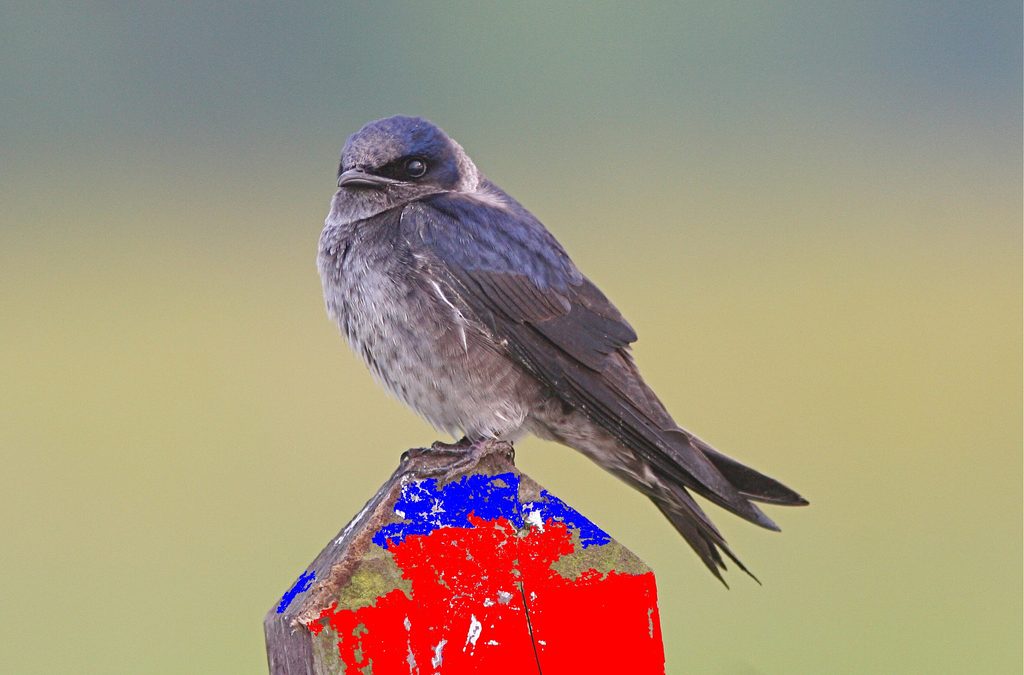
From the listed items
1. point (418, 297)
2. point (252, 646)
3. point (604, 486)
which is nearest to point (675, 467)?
point (418, 297)

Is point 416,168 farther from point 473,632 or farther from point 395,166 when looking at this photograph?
point 473,632

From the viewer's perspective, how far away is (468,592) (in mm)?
2023

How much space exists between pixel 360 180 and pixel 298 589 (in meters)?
2.04

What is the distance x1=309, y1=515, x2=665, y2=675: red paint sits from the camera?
196 cm

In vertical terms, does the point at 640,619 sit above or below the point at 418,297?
below

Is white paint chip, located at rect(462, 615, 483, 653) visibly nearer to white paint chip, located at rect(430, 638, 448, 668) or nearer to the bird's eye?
white paint chip, located at rect(430, 638, 448, 668)

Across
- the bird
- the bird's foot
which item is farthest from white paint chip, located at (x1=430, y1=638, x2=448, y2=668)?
the bird

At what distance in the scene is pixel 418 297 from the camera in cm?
376

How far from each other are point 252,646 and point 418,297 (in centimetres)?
343

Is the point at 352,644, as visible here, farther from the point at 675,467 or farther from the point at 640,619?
the point at 675,467

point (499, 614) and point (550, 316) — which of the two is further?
point (550, 316)

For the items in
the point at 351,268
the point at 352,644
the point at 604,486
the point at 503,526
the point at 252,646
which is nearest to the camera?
the point at 352,644

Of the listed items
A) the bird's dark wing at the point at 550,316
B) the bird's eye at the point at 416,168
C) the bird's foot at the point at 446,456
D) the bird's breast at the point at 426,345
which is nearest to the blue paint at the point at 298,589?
the bird's foot at the point at 446,456

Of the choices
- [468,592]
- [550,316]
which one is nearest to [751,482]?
[550,316]
